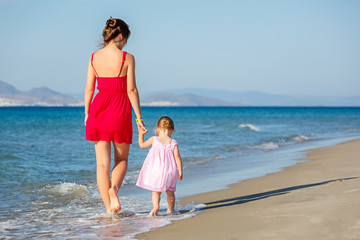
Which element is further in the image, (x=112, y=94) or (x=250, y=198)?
(x=250, y=198)

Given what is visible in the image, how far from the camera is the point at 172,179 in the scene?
191 inches

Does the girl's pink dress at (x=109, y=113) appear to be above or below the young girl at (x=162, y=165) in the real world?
above

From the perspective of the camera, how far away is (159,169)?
482 cm

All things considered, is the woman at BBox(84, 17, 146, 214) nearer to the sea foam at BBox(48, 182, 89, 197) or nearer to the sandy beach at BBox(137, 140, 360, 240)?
the sandy beach at BBox(137, 140, 360, 240)

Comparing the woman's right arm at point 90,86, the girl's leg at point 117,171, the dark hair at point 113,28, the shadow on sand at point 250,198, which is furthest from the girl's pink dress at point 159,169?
the dark hair at point 113,28

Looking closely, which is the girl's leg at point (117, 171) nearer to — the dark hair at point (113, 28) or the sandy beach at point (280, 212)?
the sandy beach at point (280, 212)

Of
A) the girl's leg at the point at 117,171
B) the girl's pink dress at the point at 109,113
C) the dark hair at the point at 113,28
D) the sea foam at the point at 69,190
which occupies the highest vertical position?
the dark hair at the point at 113,28

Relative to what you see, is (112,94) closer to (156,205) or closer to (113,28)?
(113,28)

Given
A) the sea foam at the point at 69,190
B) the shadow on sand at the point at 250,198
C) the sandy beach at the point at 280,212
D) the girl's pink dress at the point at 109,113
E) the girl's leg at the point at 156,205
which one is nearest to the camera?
the sandy beach at the point at 280,212

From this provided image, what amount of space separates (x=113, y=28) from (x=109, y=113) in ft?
2.97

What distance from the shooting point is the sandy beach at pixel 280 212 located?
3.41 meters

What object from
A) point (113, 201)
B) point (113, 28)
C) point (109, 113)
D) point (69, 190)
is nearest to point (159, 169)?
point (113, 201)

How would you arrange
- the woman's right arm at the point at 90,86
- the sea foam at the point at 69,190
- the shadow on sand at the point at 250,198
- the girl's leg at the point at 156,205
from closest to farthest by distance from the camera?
the woman's right arm at the point at 90,86 < the girl's leg at the point at 156,205 < the shadow on sand at the point at 250,198 < the sea foam at the point at 69,190

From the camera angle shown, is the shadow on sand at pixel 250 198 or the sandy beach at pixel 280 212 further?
the shadow on sand at pixel 250 198
